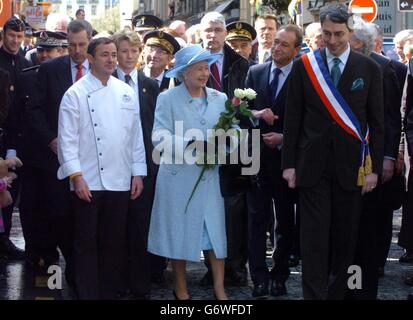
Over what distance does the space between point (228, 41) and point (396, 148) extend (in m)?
2.77

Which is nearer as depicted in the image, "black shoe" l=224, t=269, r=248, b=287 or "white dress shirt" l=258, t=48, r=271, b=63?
"black shoe" l=224, t=269, r=248, b=287

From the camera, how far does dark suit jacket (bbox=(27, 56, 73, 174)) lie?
9.16m

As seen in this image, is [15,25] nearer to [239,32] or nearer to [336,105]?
[239,32]

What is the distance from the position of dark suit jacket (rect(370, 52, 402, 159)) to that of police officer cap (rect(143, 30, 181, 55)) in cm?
232

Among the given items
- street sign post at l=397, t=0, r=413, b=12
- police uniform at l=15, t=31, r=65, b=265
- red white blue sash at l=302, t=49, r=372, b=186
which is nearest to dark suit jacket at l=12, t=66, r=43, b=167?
police uniform at l=15, t=31, r=65, b=265

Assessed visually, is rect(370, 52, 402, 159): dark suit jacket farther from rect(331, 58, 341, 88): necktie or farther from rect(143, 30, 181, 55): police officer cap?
rect(143, 30, 181, 55): police officer cap

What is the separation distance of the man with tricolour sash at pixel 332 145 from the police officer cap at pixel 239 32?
298 cm

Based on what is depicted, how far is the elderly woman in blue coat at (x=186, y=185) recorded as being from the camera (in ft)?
26.9

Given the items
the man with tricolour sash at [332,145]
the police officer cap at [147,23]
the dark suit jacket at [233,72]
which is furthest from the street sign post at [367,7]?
the man with tricolour sash at [332,145]

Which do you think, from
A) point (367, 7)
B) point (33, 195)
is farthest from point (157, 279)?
point (367, 7)

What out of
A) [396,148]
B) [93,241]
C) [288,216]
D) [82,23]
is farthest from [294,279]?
[82,23]

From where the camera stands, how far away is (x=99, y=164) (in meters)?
8.00

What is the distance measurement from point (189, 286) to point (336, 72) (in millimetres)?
2542

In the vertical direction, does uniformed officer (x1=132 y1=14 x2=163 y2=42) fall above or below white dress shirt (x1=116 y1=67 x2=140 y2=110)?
above
